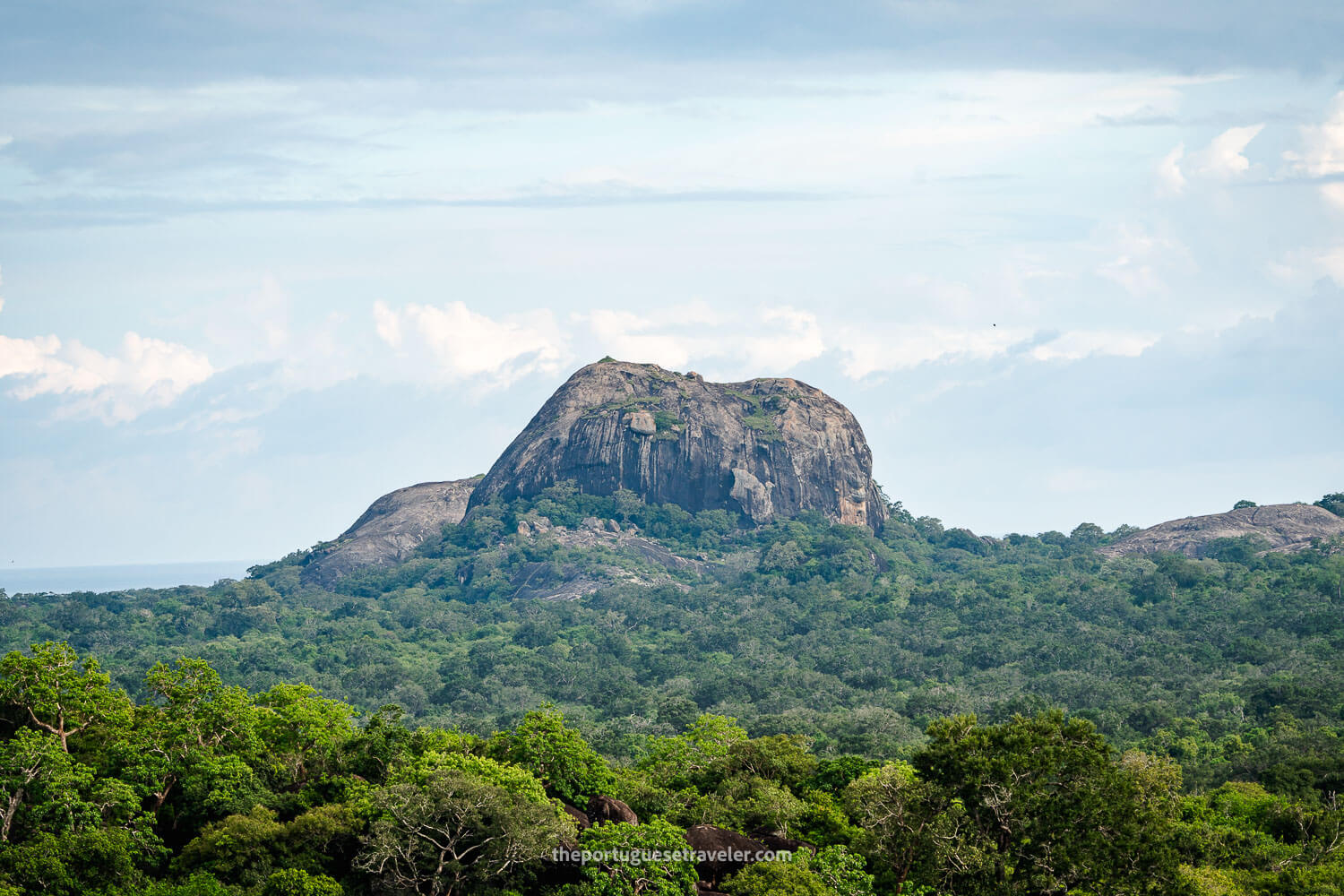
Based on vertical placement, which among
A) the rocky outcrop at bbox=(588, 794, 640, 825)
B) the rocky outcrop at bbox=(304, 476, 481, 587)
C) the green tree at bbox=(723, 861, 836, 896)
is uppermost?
the rocky outcrop at bbox=(304, 476, 481, 587)

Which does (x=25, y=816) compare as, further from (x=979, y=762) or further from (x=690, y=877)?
(x=979, y=762)

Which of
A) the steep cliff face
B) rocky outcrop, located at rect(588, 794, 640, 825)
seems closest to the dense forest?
rocky outcrop, located at rect(588, 794, 640, 825)

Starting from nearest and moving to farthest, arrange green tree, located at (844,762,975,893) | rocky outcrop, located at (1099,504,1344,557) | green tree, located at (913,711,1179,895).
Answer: green tree, located at (913,711,1179,895) < green tree, located at (844,762,975,893) < rocky outcrop, located at (1099,504,1344,557)

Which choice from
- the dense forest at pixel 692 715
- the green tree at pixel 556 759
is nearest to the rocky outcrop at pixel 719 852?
the dense forest at pixel 692 715

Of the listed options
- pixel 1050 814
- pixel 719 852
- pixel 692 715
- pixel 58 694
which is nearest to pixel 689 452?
pixel 692 715

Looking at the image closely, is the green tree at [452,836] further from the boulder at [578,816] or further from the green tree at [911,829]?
the green tree at [911,829]

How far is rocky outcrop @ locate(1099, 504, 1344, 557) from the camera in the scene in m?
128

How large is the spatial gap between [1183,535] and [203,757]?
380 feet

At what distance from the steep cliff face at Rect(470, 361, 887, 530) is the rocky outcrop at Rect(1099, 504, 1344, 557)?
29.9 m

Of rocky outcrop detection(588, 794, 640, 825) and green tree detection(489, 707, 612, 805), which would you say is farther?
green tree detection(489, 707, 612, 805)

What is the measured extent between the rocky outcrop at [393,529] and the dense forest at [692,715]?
2815 millimetres

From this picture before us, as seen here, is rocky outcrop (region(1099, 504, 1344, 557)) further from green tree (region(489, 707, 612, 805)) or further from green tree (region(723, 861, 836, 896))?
green tree (region(723, 861, 836, 896))

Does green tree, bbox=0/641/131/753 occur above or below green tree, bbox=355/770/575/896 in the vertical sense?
above

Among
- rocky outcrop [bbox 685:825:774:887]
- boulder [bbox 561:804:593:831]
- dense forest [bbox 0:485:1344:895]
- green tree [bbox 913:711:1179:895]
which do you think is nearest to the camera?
green tree [bbox 913:711:1179:895]
